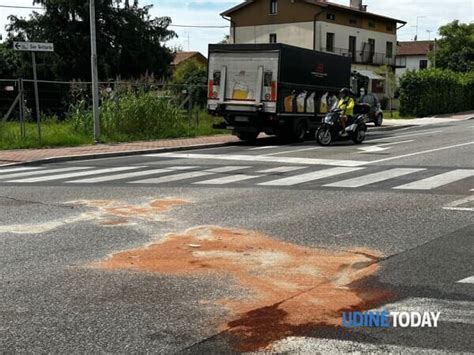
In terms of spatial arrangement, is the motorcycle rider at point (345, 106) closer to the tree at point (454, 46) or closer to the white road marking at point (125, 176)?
the white road marking at point (125, 176)

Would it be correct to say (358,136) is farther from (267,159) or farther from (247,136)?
(267,159)

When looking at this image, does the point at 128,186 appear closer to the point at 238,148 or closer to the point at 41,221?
the point at 41,221

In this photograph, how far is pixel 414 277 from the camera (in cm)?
566

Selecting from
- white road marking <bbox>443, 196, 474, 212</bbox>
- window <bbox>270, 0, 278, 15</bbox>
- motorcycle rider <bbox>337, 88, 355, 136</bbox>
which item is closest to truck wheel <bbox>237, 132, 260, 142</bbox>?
motorcycle rider <bbox>337, 88, 355, 136</bbox>

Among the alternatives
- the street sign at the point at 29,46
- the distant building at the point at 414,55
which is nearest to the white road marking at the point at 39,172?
the street sign at the point at 29,46

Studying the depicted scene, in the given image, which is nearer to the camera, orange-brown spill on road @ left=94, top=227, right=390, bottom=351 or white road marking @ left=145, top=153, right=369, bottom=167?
orange-brown spill on road @ left=94, top=227, right=390, bottom=351

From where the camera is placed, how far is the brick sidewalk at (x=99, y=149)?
1613 cm

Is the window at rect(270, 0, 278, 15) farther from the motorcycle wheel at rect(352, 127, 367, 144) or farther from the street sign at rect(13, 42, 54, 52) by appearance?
the street sign at rect(13, 42, 54, 52)

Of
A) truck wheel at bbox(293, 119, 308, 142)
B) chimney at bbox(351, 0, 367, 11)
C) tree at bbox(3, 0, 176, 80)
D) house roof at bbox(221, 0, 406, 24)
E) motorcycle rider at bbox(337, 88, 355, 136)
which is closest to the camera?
motorcycle rider at bbox(337, 88, 355, 136)

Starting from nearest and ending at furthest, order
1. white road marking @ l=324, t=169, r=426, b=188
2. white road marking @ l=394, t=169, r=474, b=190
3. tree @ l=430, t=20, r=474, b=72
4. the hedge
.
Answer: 1. white road marking @ l=394, t=169, r=474, b=190
2. white road marking @ l=324, t=169, r=426, b=188
3. the hedge
4. tree @ l=430, t=20, r=474, b=72

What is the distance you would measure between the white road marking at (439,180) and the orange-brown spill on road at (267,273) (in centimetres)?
445

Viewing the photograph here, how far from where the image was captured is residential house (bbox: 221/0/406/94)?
168 feet

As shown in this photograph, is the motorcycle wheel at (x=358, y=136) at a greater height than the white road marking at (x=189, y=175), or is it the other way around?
the motorcycle wheel at (x=358, y=136)

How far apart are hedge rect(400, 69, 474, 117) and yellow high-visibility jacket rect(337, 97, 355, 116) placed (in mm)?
20484
